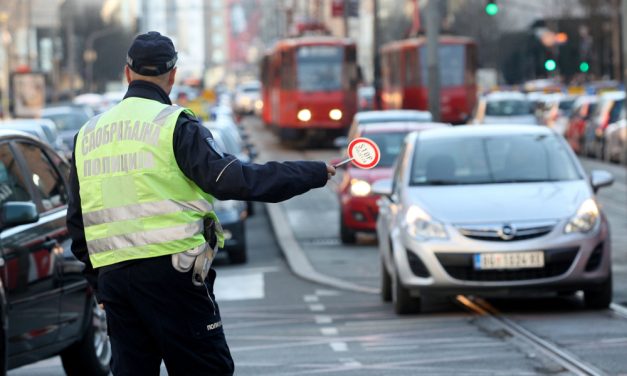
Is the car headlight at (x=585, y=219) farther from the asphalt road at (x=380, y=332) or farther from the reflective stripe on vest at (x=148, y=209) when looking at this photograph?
the reflective stripe on vest at (x=148, y=209)

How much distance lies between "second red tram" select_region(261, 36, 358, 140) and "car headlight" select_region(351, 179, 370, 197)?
25612mm

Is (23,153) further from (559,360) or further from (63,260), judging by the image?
(559,360)

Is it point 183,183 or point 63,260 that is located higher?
point 183,183

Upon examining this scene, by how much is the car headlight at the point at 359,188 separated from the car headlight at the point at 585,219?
821cm

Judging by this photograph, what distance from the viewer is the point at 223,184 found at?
5.53 metres

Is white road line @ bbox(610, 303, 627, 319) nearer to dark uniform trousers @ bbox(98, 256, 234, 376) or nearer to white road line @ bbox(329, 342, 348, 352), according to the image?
white road line @ bbox(329, 342, 348, 352)

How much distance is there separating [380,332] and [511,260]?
1.07 meters

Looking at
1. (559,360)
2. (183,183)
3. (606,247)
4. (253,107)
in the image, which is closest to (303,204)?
(606,247)

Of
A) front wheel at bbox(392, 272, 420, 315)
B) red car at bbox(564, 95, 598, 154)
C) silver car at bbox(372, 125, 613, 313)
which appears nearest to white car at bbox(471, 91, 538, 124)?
red car at bbox(564, 95, 598, 154)

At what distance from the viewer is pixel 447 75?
50500 mm

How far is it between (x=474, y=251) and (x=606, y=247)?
3.35 feet

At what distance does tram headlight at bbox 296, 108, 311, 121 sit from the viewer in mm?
46625

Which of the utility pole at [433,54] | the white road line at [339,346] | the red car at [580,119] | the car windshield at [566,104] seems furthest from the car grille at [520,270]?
the car windshield at [566,104]

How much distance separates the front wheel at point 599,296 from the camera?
1236 cm
